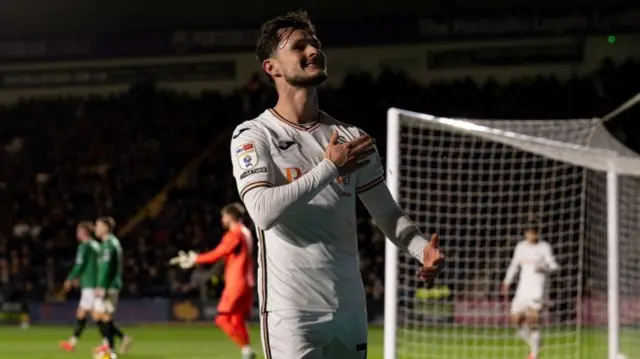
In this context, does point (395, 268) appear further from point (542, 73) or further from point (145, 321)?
point (542, 73)

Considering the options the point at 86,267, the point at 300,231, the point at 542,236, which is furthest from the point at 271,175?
the point at 542,236

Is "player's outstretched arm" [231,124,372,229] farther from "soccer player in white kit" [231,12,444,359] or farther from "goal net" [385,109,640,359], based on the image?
"goal net" [385,109,640,359]

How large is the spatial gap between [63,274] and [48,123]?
16.0 ft

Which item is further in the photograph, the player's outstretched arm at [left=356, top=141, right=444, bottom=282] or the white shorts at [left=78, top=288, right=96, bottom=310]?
the white shorts at [left=78, top=288, right=96, bottom=310]

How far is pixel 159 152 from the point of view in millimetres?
24078

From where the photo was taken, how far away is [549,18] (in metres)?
21.3

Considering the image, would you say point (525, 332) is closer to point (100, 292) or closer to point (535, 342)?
point (535, 342)

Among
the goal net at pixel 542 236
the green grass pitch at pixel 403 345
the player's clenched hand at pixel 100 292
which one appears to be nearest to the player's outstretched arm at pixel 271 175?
the goal net at pixel 542 236

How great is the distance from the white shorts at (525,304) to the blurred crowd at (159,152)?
8.22 m

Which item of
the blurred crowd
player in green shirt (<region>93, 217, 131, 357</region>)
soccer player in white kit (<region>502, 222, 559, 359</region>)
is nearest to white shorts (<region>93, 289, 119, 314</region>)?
player in green shirt (<region>93, 217, 131, 357</region>)

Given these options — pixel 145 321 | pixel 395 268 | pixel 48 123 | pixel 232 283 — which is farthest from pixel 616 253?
pixel 48 123

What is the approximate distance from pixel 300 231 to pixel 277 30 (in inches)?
24.5

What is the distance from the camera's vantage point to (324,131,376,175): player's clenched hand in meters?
2.99

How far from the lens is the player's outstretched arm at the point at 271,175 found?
2.94 m
